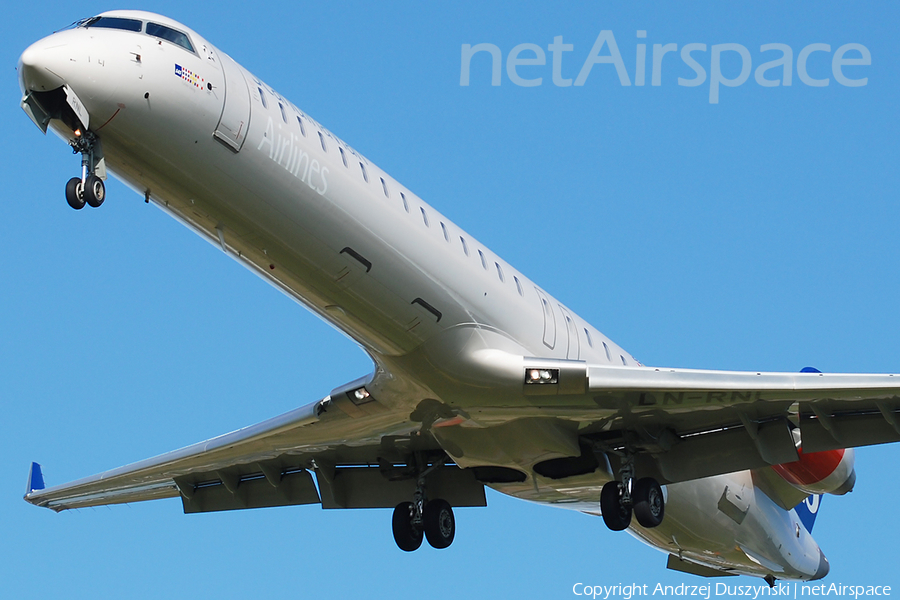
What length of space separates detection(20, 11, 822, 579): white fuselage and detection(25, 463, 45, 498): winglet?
10789 millimetres

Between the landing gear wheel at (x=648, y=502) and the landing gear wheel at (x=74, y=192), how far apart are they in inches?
386

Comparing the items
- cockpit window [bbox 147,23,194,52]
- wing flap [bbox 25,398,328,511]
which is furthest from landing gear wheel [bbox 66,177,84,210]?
wing flap [bbox 25,398,328,511]

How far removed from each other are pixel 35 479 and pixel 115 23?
1340 centimetres

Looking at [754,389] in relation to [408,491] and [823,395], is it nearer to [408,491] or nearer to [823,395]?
[823,395]

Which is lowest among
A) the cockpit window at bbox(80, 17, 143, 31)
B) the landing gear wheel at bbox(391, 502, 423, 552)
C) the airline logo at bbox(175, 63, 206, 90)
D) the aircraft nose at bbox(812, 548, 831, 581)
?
the landing gear wheel at bbox(391, 502, 423, 552)

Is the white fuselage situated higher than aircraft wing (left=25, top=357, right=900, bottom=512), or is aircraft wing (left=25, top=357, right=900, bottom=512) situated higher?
the white fuselage

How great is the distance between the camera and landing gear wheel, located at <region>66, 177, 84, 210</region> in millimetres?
14164

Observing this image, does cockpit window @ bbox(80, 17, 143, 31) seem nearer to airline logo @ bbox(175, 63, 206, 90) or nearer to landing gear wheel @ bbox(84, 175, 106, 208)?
airline logo @ bbox(175, 63, 206, 90)

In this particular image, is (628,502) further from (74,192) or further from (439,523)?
(74,192)

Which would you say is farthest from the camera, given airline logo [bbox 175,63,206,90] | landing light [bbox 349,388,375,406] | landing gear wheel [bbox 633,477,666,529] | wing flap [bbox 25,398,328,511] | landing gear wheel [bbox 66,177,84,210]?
wing flap [bbox 25,398,328,511]

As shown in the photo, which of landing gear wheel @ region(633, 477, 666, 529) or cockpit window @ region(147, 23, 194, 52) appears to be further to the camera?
landing gear wheel @ region(633, 477, 666, 529)

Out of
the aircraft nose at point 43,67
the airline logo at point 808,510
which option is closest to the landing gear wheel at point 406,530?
the airline logo at point 808,510

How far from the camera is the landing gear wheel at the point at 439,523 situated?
20719mm

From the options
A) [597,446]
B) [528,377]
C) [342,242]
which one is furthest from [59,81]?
[597,446]
